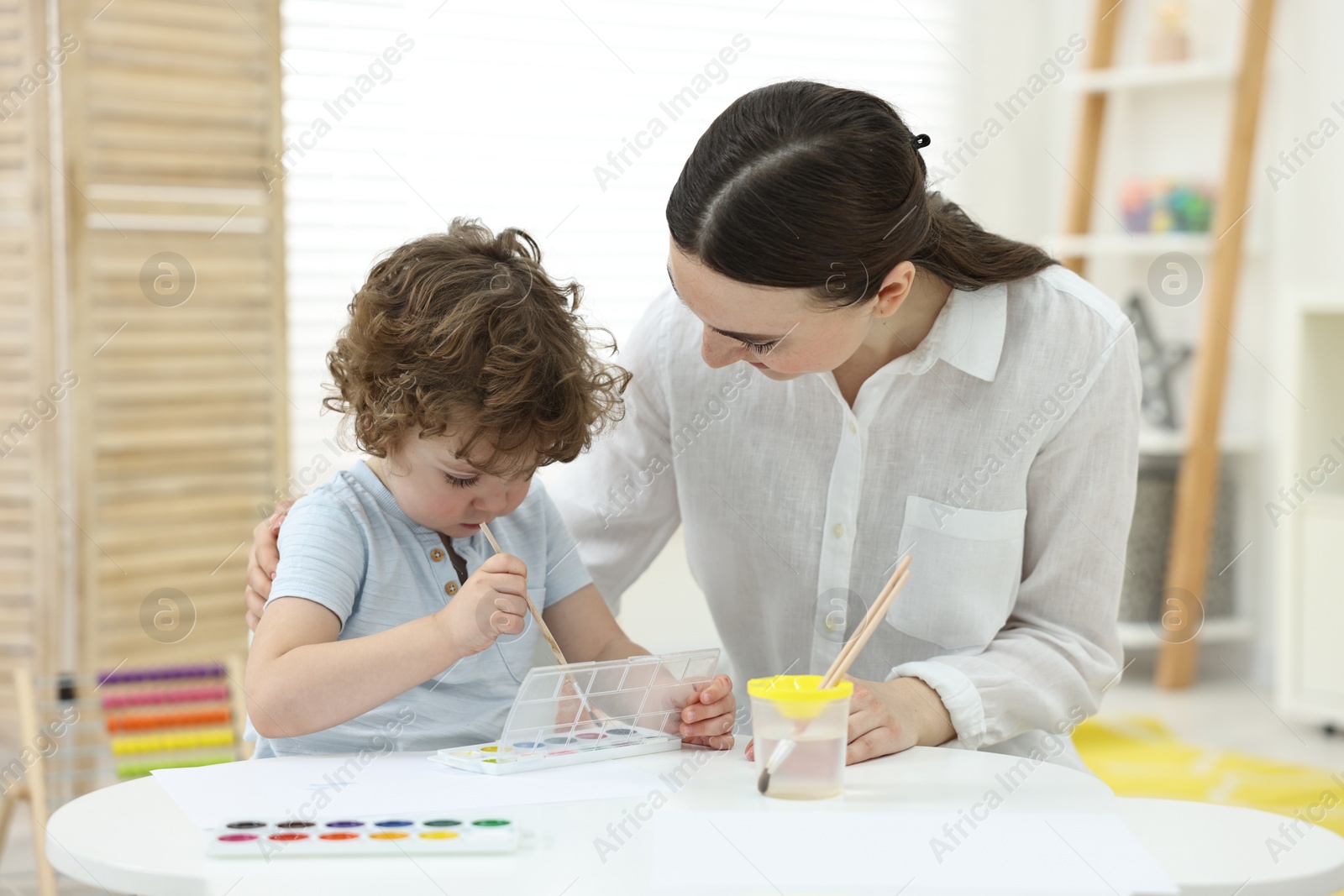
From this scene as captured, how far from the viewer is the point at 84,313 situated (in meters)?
2.71

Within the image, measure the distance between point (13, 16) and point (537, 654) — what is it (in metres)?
2.10

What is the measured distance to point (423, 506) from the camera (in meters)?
1.19

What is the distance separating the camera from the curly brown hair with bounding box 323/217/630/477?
3.80ft

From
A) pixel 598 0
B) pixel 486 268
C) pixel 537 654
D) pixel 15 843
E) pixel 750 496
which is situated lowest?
pixel 15 843

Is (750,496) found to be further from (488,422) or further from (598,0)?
(598,0)

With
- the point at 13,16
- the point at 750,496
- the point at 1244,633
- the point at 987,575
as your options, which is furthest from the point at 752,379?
the point at 1244,633

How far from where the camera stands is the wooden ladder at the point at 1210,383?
3488 millimetres

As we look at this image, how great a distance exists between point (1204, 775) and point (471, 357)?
7.11ft

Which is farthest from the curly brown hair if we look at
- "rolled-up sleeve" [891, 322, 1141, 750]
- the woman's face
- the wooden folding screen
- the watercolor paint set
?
the wooden folding screen

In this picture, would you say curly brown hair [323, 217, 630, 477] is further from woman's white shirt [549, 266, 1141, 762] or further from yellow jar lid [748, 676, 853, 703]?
yellow jar lid [748, 676, 853, 703]

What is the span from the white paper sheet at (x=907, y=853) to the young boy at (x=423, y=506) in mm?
207

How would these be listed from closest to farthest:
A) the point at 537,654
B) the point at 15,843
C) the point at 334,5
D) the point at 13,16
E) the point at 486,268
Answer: the point at 486,268
the point at 537,654
the point at 15,843
the point at 13,16
the point at 334,5

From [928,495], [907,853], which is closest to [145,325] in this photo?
[928,495]

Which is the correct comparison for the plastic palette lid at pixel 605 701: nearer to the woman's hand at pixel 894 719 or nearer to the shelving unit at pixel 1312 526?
the woman's hand at pixel 894 719
